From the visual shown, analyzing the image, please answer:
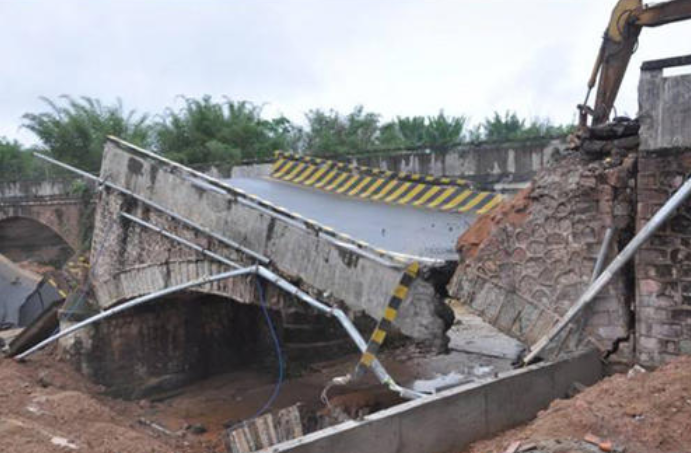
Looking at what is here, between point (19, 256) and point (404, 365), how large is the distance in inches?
685

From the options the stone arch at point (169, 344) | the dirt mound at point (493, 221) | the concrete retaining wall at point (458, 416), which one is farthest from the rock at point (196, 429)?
the concrete retaining wall at point (458, 416)

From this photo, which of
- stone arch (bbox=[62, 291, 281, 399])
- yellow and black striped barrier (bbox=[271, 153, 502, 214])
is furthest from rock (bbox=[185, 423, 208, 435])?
yellow and black striped barrier (bbox=[271, 153, 502, 214])

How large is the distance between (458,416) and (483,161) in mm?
8491

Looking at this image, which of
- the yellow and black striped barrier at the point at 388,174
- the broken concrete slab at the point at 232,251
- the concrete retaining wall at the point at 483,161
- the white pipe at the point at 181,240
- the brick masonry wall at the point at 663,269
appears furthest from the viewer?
the concrete retaining wall at the point at 483,161

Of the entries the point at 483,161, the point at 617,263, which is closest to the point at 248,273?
the point at 617,263

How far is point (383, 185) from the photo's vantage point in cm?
975

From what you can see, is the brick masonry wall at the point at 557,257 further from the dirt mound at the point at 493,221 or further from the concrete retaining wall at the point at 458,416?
the concrete retaining wall at the point at 458,416

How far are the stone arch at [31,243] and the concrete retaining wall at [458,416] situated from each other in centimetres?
1824

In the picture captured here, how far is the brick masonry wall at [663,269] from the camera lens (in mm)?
4328

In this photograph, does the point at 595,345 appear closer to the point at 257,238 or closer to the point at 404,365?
the point at 257,238

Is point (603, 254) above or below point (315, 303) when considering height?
above

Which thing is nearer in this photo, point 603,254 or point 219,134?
point 603,254

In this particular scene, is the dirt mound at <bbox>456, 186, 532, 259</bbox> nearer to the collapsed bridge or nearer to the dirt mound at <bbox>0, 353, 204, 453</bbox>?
the collapsed bridge

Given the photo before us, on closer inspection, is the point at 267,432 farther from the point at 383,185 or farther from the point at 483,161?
the point at 483,161
